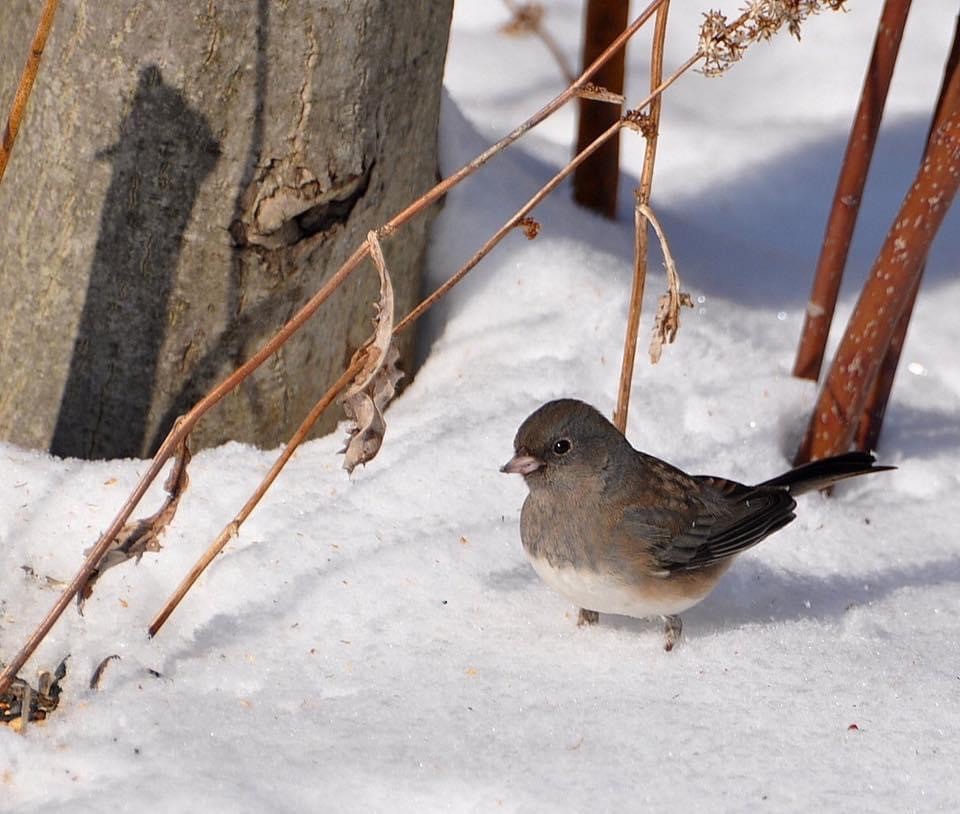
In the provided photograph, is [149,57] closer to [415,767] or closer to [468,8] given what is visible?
[415,767]

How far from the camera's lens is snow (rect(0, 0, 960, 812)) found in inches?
80.6

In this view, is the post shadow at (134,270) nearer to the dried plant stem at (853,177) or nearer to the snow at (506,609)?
the snow at (506,609)

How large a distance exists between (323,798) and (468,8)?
4.59 meters

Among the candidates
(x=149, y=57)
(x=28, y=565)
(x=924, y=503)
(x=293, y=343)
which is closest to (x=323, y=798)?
(x=28, y=565)

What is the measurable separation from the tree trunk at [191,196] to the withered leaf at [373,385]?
2.19ft

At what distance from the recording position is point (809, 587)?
9.14 feet

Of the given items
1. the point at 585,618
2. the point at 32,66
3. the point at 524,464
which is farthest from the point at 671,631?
the point at 32,66

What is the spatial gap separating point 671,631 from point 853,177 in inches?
48.1

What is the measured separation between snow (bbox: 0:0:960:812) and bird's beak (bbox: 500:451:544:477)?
312 mm

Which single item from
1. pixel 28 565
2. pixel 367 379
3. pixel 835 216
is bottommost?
pixel 28 565

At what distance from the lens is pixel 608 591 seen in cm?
237

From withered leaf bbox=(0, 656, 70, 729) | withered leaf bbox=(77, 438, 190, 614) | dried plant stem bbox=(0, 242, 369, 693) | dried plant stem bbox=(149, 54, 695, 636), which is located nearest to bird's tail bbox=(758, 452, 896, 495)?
dried plant stem bbox=(149, 54, 695, 636)

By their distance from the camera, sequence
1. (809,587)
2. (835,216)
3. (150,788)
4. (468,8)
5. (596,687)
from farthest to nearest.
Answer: (468,8) → (835,216) → (809,587) → (596,687) → (150,788)

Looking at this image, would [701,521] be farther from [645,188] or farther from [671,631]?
[645,188]
